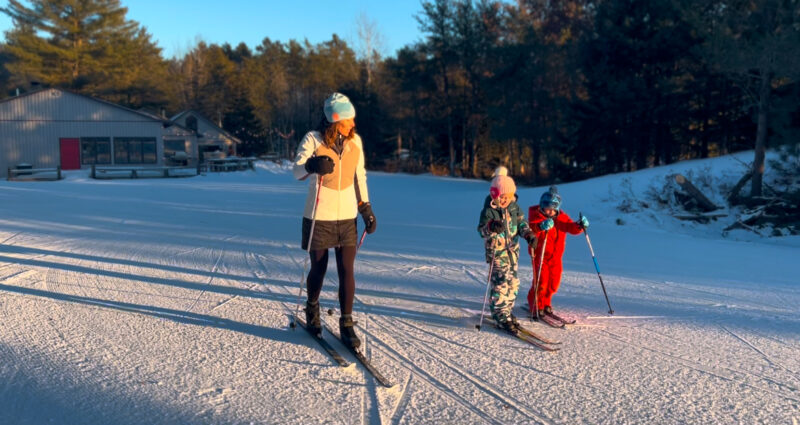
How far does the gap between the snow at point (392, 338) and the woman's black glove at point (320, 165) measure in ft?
4.56

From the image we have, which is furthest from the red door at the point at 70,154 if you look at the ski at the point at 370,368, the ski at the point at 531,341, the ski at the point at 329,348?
the ski at the point at 531,341

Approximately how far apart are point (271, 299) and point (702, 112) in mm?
23675

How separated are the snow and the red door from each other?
1079 inches

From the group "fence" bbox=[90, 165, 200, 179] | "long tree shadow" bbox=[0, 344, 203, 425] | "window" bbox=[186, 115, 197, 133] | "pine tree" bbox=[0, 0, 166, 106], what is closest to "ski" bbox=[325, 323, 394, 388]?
"long tree shadow" bbox=[0, 344, 203, 425]

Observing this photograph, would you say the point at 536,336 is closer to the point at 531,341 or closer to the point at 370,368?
the point at 531,341

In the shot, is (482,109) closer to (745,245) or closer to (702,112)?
(702,112)

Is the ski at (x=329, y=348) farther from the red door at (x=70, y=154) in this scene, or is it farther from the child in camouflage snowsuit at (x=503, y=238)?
the red door at (x=70, y=154)

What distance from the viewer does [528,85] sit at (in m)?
36.0

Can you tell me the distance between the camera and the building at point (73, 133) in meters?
33.6

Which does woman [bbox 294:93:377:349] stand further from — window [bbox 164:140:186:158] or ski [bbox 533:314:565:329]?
window [bbox 164:140:186:158]

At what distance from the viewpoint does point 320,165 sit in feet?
14.6

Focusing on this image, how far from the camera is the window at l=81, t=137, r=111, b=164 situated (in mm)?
35250

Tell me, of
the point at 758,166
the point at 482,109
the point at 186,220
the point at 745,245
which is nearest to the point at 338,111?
the point at 745,245

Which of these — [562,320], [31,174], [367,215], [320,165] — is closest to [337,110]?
[320,165]
